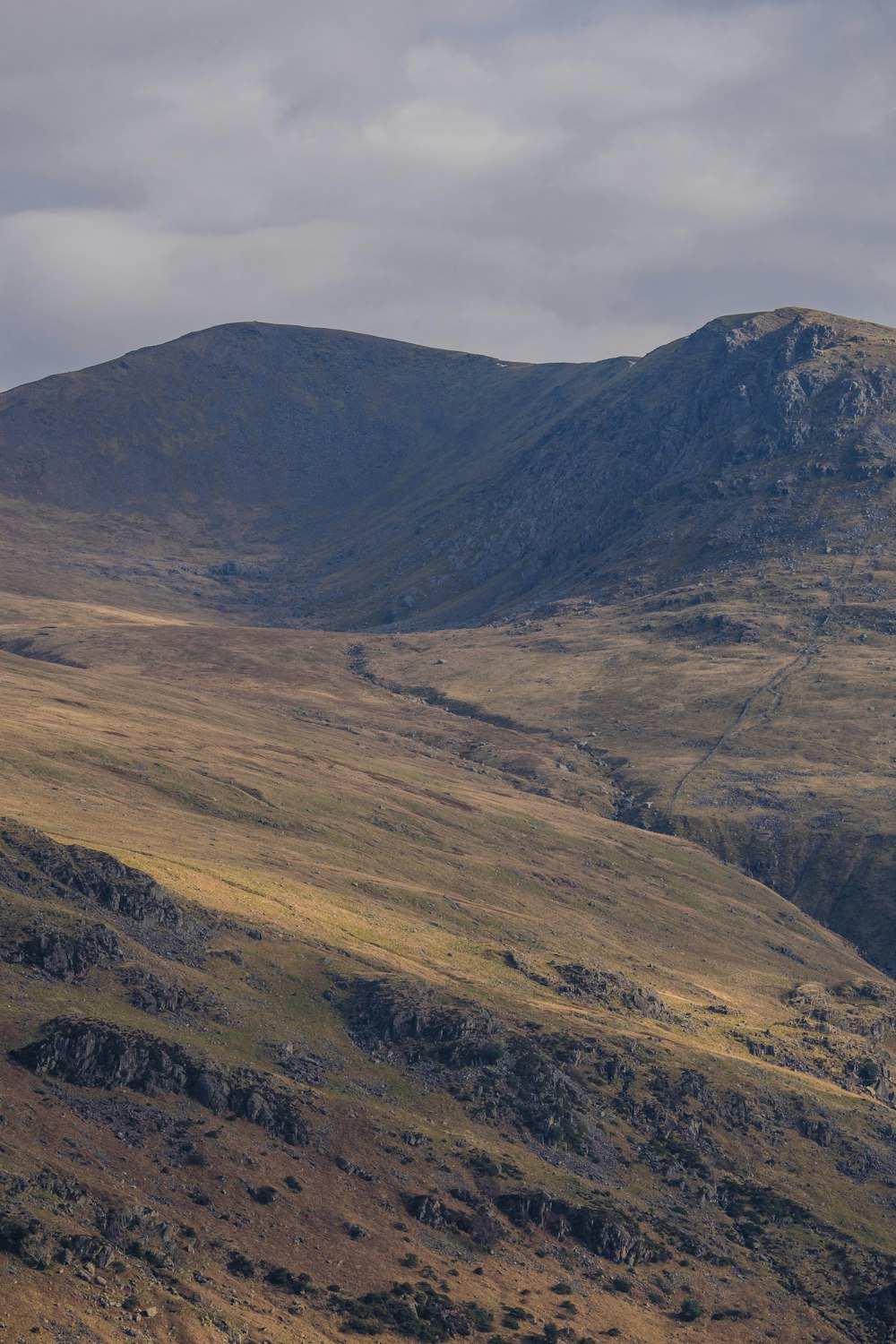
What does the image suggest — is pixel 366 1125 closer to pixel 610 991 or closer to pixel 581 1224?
pixel 581 1224

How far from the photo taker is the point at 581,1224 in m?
118

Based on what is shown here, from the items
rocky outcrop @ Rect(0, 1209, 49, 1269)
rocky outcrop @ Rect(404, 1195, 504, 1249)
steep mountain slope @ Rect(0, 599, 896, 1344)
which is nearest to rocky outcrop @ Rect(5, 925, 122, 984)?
steep mountain slope @ Rect(0, 599, 896, 1344)

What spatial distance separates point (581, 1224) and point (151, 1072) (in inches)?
1653

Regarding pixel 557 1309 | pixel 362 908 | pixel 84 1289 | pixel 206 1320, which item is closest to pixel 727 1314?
pixel 557 1309

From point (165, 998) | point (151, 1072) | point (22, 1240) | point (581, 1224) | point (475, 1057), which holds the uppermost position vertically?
point (165, 998)

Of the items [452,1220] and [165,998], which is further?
[165,998]

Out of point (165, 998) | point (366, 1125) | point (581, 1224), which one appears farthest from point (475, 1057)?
point (165, 998)

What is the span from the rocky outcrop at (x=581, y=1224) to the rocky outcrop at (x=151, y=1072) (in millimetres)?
20937

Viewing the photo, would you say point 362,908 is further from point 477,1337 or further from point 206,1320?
point 206,1320

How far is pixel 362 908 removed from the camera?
17588 cm

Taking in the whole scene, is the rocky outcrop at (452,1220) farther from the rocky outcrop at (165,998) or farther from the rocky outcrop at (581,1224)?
the rocky outcrop at (165,998)

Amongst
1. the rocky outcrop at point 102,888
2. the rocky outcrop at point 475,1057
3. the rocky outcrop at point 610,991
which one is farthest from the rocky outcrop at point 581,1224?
the rocky outcrop at point 610,991

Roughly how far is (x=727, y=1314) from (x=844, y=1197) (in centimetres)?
3335

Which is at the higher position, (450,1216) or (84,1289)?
(84,1289)
